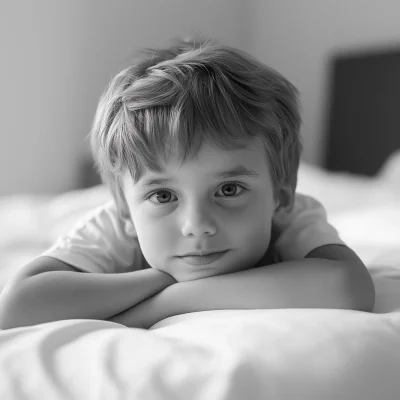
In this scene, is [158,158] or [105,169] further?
[105,169]

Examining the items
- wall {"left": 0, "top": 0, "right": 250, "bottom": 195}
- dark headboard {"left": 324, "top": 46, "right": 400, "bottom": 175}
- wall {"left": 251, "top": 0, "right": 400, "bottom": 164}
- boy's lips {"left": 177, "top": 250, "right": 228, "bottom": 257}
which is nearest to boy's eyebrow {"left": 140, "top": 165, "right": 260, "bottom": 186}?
boy's lips {"left": 177, "top": 250, "right": 228, "bottom": 257}

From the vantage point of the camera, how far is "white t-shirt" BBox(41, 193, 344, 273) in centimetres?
91

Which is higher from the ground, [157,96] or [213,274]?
[157,96]

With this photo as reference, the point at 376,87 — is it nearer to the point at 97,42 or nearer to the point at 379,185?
the point at 379,185

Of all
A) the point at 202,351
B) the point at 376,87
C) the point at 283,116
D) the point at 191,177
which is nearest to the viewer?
the point at 202,351

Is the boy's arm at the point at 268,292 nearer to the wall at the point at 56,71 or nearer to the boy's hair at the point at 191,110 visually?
the boy's hair at the point at 191,110

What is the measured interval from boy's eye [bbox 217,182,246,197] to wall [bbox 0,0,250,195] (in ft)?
7.20

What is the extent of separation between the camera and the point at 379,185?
2344mm

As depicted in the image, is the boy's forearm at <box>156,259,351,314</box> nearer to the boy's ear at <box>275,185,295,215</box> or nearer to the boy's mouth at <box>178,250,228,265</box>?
the boy's mouth at <box>178,250,228,265</box>

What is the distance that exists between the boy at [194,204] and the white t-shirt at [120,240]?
20mm

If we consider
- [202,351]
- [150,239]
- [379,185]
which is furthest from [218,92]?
[379,185]

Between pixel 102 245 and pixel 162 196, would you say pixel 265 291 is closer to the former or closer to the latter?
pixel 162 196

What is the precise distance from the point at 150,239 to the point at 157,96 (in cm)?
21

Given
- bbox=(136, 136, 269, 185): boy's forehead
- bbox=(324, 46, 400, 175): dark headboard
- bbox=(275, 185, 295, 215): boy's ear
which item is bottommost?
bbox=(324, 46, 400, 175): dark headboard
